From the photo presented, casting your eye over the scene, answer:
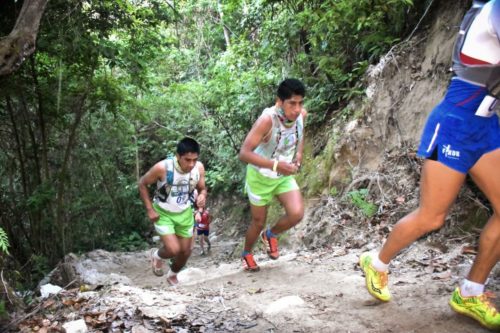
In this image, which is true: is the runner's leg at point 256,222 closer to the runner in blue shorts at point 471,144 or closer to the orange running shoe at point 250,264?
the orange running shoe at point 250,264

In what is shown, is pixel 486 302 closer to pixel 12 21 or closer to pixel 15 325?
pixel 15 325

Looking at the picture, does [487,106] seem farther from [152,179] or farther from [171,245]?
[171,245]

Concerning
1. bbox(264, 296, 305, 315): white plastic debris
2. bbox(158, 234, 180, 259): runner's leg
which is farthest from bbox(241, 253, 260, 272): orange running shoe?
bbox(264, 296, 305, 315): white plastic debris

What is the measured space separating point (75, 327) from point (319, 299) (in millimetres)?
1940

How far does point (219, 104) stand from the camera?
1159 centimetres

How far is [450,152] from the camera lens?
278 centimetres

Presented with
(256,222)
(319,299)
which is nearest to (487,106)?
(319,299)

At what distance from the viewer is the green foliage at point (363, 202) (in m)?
5.97

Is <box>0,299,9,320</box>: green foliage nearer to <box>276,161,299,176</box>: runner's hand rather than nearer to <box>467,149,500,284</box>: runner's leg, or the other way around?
<box>276,161,299,176</box>: runner's hand

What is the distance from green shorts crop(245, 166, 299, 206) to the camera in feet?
16.5

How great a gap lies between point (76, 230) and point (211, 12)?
8.09 meters

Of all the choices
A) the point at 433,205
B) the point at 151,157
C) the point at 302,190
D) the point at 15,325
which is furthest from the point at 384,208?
the point at 151,157

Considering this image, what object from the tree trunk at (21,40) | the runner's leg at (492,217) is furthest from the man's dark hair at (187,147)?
the runner's leg at (492,217)

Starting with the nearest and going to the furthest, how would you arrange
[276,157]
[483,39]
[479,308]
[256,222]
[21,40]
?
1. [483,39]
2. [479,308]
3. [21,40]
4. [276,157]
5. [256,222]
